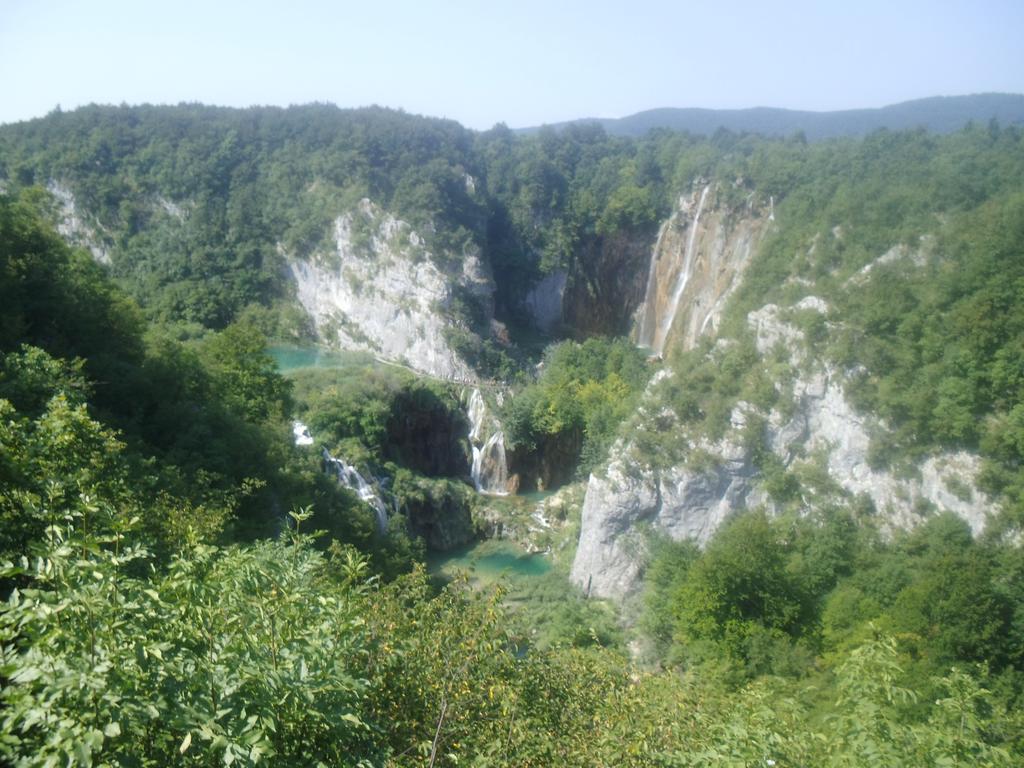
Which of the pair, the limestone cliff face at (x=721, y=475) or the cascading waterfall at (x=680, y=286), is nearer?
the limestone cliff face at (x=721, y=475)

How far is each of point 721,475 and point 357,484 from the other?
12.8 meters

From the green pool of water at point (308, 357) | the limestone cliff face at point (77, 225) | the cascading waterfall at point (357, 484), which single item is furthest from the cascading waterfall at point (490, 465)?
the limestone cliff face at point (77, 225)

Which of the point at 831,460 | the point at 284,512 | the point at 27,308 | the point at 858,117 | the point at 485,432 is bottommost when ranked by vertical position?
the point at 485,432

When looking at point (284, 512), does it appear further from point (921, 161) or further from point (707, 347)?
point (921, 161)

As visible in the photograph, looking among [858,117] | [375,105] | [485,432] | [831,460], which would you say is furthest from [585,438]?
[858,117]

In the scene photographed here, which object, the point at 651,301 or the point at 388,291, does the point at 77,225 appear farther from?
the point at 651,301

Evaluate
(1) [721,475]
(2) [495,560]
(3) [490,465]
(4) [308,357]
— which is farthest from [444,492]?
(4) [308,357]

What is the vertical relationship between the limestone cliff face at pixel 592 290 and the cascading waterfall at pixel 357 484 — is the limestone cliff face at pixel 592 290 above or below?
above

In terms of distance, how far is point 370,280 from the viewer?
4850 cm

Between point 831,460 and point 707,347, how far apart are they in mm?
6013

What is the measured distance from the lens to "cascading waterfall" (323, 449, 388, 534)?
926 inches

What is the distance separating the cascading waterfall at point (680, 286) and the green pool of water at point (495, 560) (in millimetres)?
19965

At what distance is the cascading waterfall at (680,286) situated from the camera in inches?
1729

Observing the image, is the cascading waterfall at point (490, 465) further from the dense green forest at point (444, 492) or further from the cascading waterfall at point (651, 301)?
the cascading waterfall at point (651, 301)
